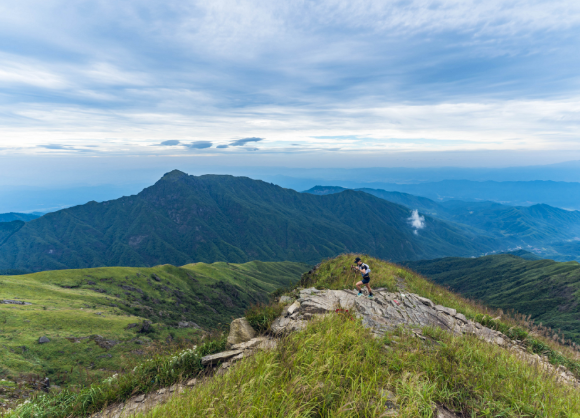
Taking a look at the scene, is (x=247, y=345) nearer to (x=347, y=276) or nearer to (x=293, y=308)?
(x=293, y=308)

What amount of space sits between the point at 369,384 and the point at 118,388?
6.48 m

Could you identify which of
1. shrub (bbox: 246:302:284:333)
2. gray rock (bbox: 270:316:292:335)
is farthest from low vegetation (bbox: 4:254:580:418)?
shrub (bbox: 246:302:284:333)

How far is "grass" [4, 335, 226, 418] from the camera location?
5.89 m

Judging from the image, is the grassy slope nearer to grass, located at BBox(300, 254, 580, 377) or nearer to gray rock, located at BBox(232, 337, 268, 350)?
gray rock, located at BBox(232, 337, 268, 350)

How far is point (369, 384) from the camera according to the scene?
454 cm

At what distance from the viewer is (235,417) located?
3.77m

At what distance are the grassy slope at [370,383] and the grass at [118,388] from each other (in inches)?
90.8

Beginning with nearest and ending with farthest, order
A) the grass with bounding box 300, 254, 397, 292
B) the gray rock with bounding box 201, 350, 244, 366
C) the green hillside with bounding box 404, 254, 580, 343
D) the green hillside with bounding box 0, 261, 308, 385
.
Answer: the gray rock with bounding box 201, 350, 244, 366
the grass with bounding box 300, 254, 397, 292
the green hillside with bounding box 0, 261, 308, 385
the green hillside with bounding box 404, 254, 580, 343

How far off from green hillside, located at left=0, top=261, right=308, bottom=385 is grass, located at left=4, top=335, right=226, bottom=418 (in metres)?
0.55

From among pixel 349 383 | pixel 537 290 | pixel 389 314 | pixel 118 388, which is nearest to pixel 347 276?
pixel 389 314

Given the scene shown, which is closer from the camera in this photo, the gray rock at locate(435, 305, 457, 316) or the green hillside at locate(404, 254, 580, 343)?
the gray rock at locate(435, 305, 457, 316)

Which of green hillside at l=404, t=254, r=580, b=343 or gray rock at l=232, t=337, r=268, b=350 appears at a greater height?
gray rock at l=232, t=337, r=268, b=350

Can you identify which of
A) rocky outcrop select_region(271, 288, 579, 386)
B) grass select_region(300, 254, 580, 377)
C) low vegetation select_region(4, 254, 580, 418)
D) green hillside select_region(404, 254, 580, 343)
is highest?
low vegetation select_region(4, 254, 580, 418)

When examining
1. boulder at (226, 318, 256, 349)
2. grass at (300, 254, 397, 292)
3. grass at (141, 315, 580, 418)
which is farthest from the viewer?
grass at (300, 254, 397, 292)
